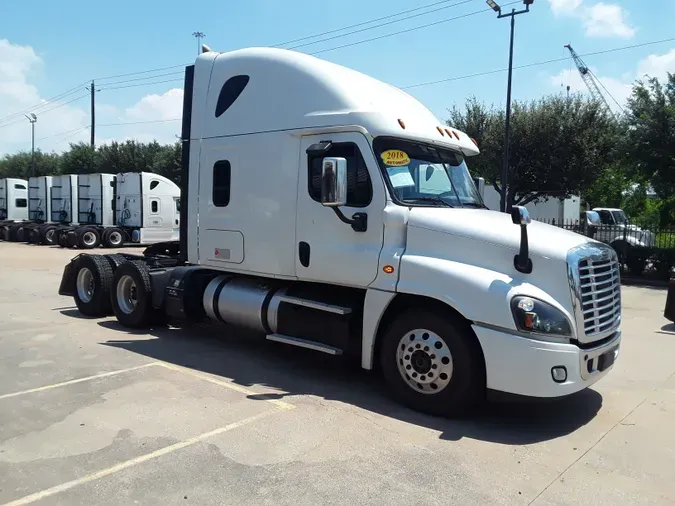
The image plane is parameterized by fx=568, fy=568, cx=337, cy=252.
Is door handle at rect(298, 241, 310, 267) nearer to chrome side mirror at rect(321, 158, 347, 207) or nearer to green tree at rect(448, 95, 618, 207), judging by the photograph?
chrome side mirror at rect(321, 158, 347, 207)

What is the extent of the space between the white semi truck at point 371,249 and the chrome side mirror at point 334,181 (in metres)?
0.01

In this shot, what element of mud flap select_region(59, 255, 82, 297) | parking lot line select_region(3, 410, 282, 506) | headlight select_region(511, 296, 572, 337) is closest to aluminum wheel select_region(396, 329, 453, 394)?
headlight select_region(511, 296, 572, 337)

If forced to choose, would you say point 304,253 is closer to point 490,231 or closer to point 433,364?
A: point 433,364

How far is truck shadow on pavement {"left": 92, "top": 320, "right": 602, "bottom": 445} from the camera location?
5.13 m

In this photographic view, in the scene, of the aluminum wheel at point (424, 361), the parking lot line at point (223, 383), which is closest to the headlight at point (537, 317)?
the aluminum wheel at point (424, 361)

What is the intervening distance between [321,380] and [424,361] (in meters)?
1.54

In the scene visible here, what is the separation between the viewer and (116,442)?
4555 millimetres

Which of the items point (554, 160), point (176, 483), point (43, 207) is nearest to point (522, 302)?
point (176, 483)

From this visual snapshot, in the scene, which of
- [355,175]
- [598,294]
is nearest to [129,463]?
[355,175]

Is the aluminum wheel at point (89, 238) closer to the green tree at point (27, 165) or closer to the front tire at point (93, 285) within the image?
the front tire at point (93, 285)

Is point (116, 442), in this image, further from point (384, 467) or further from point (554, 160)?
point (554, 160)

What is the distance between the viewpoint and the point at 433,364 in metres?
5.25

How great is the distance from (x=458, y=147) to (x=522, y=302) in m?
2.56

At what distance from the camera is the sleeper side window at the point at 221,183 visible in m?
7.33
